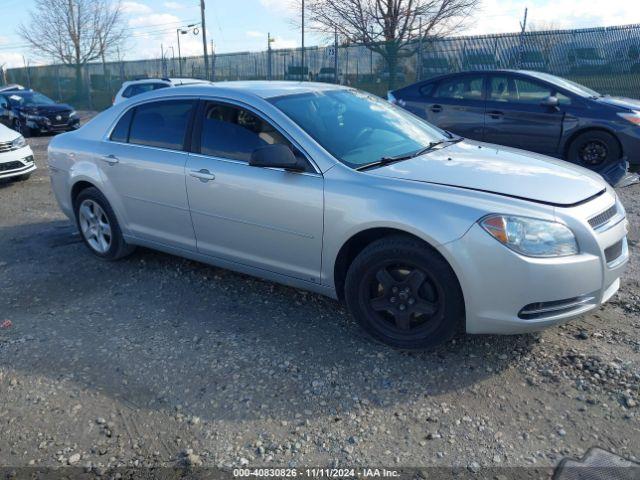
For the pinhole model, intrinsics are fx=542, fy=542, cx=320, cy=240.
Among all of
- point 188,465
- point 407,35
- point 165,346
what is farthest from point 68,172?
point 407,35

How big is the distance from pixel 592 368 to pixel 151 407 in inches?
98.8

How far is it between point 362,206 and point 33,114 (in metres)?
16.4

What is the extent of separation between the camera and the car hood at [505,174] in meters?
3.13

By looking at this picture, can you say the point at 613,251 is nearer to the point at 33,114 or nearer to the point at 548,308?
the point at 548,308

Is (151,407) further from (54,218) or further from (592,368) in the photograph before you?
(54,218)

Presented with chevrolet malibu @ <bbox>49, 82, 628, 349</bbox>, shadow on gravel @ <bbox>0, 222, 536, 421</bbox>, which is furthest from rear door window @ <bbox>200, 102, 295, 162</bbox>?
shadow on gravel @ <bbox>0, 222, 536, 421</bbox>

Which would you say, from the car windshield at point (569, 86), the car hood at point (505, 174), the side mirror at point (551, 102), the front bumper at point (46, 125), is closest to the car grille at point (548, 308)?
the car hood at point (505, 174)

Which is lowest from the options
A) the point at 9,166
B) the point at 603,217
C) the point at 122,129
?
the point at 9,166

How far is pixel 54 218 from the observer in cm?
677

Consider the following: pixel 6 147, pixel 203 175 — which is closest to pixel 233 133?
pixel 203 175

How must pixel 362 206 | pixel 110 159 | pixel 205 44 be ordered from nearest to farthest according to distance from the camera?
pixel 362 206, pixel 110 159, pixel 205 44

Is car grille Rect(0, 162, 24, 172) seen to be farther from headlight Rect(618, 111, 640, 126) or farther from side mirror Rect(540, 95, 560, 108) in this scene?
headlight Rect(618, 111, 640, 126)

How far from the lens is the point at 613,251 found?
3.19 meters

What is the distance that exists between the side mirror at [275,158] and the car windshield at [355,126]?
236 millimetres
